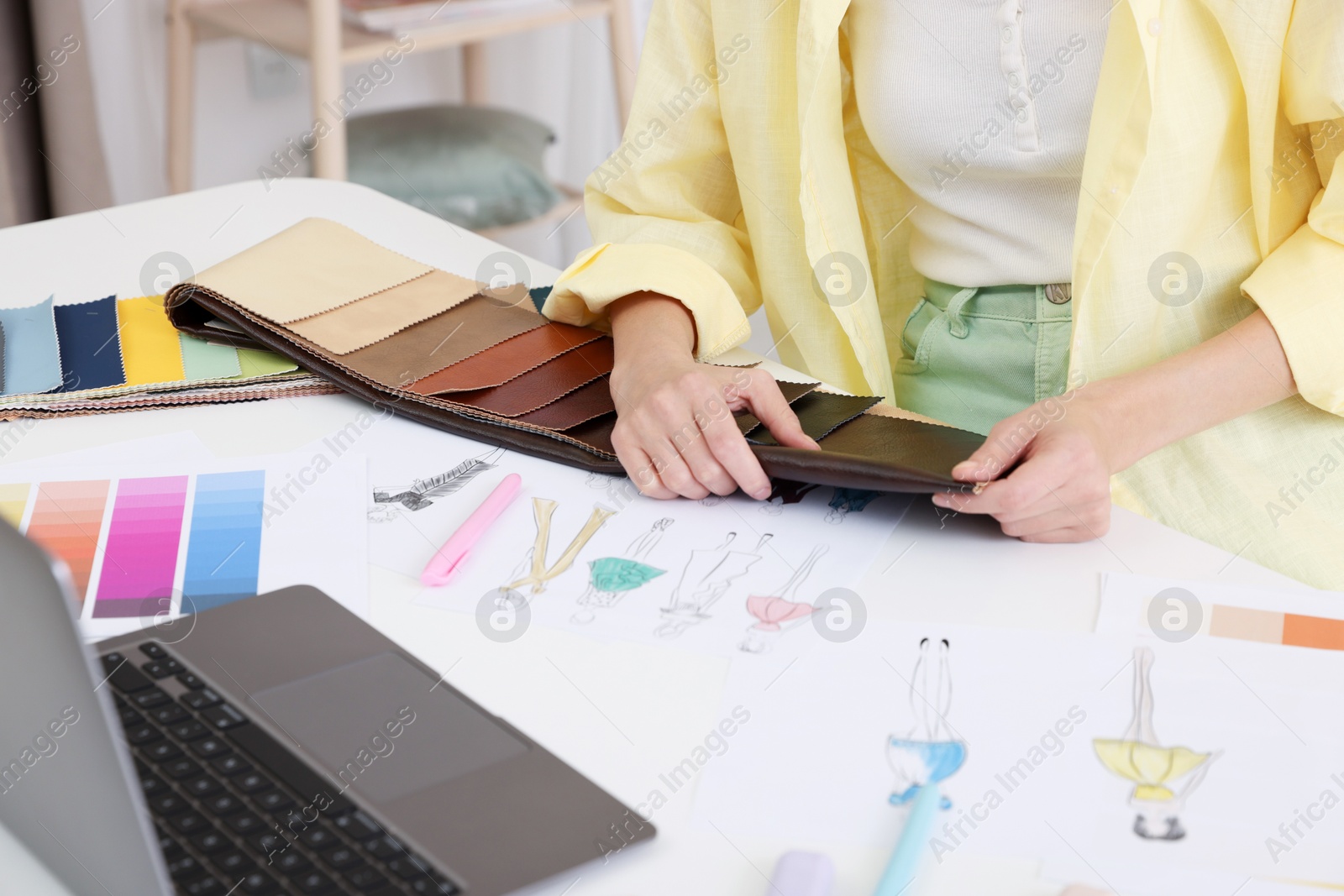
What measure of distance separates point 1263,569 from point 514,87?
2.46 m

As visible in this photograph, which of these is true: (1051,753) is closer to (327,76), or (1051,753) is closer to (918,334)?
(918,334)

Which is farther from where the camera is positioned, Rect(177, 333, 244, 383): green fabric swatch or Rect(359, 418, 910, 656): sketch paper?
Rect(177, 333, 244, 383): green fabric swatch

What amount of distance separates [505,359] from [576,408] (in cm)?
7

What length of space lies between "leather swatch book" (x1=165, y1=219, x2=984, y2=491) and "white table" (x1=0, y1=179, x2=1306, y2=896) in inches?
1.7

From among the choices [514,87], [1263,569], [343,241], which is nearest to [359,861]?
[1263,569]

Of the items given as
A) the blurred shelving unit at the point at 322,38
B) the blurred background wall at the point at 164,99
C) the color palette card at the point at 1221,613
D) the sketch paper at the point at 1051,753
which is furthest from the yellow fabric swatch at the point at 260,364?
the blurred background wall at the point at 164,99

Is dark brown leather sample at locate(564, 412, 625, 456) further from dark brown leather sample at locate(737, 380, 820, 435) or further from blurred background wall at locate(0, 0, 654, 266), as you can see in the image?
blurred background wall at locate(0, 0, 654, 266)

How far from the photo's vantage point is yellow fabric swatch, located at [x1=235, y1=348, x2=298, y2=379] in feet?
2.90

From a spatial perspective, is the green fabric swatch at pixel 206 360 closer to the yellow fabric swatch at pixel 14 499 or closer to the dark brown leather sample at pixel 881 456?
the yellow fabric swatch at pixel 14 499

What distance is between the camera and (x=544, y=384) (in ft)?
2.82

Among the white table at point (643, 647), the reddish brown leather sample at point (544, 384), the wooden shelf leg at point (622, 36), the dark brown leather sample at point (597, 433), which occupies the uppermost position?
the wooden shelf leg at point (622, 36)

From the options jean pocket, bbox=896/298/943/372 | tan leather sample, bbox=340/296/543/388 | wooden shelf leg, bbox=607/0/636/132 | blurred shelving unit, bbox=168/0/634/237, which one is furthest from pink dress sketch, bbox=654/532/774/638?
wooden shelf leg, bbox=607/0/636/132

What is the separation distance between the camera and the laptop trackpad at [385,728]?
0.51 metres

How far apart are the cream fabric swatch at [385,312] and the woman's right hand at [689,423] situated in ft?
0.54
